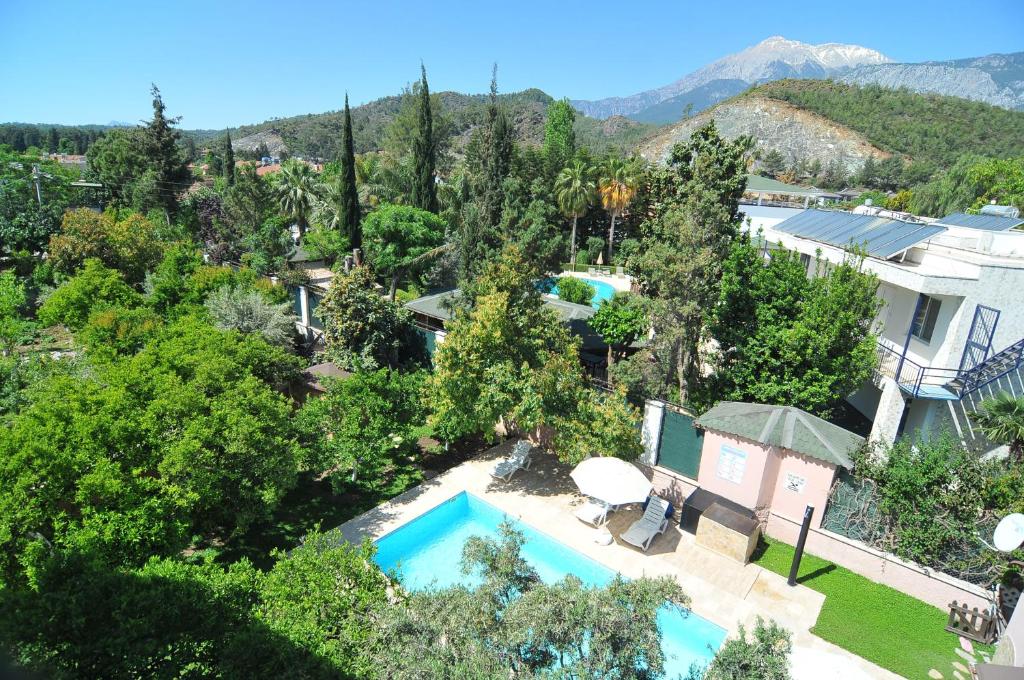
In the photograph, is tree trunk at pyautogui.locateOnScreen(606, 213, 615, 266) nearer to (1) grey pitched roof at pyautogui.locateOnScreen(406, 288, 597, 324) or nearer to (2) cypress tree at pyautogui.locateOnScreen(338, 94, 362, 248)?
(2) cypress tree at pyautogui.locateOnScreen(338, 94, 362, 248)

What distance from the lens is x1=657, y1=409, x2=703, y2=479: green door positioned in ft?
45.1

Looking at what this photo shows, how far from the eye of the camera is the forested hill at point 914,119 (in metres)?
91.6

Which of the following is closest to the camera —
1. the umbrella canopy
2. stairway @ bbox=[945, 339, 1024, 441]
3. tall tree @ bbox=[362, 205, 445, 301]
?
the umbrella canopy

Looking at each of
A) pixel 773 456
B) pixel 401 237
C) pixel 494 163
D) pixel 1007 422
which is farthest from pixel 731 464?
pixel 401 237

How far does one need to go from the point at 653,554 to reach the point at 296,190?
34.4m

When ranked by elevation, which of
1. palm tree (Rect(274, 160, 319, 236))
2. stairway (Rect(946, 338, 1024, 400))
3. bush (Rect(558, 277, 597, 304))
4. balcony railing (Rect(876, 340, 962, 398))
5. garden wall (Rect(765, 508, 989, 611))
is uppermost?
palm tree (Rect(274, 160, 319, 236))

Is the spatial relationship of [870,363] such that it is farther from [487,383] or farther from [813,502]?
[487,383]

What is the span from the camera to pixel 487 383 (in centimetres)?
1384

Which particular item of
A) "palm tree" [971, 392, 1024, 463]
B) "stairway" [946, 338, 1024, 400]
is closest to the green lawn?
"palm tree" [971, 392, 1024, 463]

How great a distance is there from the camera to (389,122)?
10850cm

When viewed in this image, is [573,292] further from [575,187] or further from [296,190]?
[296,190]

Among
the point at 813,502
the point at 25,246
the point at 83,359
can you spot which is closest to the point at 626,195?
the point at 813,502

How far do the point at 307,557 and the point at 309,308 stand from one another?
55.6 feet

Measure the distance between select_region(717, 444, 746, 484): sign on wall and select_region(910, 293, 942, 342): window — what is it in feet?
22.0
